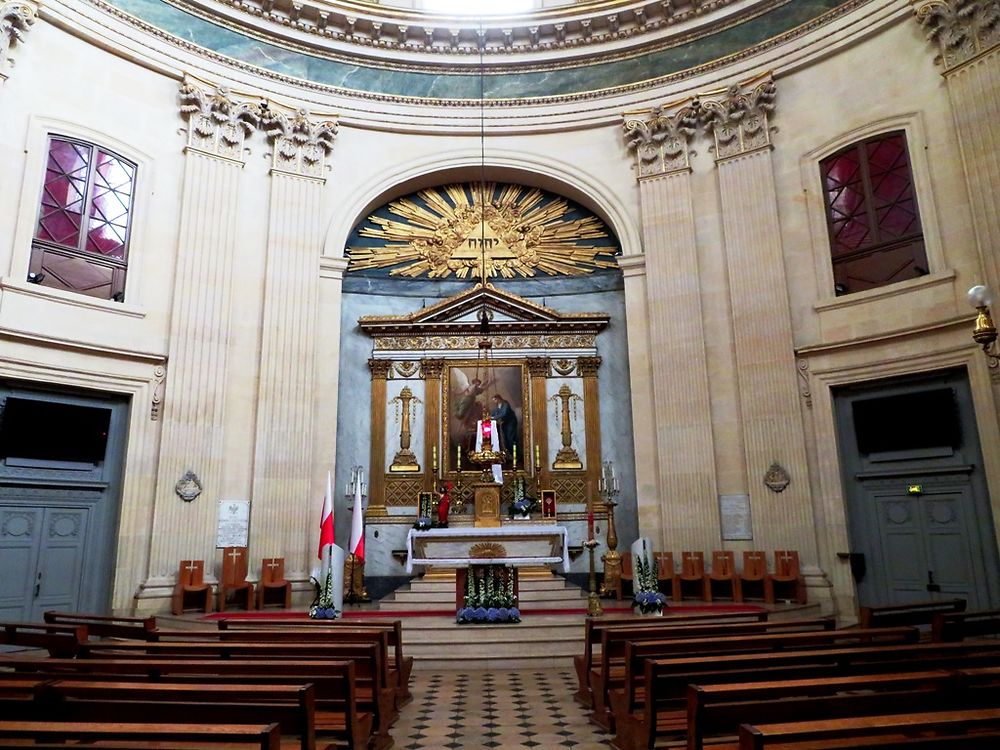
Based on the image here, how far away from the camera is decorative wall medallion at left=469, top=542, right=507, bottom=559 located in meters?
9.88

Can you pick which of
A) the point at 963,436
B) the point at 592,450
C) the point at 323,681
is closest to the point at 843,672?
the point at 323,681

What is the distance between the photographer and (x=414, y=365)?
1307 cm

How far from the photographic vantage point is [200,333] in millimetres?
10945

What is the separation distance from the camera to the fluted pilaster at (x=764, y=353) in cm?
1055

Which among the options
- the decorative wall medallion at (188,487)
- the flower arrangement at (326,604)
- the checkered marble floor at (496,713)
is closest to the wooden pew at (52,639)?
the checkered marble floor at (496,713)

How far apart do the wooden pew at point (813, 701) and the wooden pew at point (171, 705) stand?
1652 millimetres

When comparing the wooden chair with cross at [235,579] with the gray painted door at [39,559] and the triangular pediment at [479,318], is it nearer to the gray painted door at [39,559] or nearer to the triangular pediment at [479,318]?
the gray painted door at [39,559]

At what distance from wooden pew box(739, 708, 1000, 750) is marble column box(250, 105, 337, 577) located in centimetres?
929

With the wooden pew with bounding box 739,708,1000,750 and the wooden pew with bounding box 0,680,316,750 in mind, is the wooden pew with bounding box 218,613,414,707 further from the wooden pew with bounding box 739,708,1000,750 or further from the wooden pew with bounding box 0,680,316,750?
the wooden pew with bounding box 739,708,1000,750

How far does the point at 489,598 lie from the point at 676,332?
5.64 m

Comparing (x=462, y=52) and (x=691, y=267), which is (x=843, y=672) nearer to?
(x=691, y=267)

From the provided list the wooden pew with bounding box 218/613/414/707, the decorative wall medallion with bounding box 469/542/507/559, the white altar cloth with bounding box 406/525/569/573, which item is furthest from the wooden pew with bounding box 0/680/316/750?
the decorative wall medallion with bounding box 469/542/507/559

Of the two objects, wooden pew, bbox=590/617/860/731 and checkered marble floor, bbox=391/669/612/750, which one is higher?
wooden pew, bbox=590/617/860/731

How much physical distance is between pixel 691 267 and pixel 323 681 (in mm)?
9704
